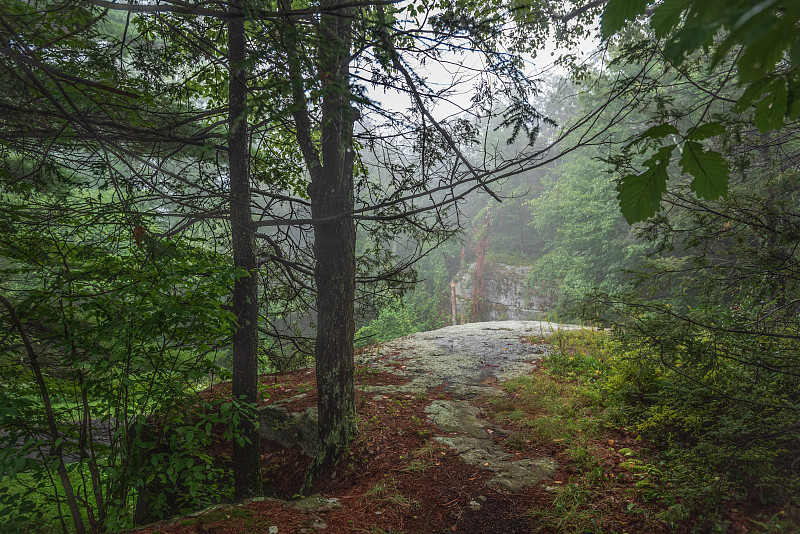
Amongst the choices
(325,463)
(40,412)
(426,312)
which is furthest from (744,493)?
(426,312)

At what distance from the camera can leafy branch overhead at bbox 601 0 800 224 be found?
0.53 meters

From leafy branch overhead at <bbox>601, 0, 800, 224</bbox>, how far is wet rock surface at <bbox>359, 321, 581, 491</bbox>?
3.33 metres

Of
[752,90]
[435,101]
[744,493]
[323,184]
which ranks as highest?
[435,101]

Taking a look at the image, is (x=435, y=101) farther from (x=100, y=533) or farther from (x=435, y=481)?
(x=100, y=533)

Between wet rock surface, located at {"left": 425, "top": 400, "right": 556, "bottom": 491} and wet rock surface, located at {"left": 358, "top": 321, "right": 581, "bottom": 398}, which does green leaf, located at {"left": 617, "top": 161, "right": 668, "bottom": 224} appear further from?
wet rock surface, located at {"left": 358, "top": 321, "right": 581, "bottom": 398}

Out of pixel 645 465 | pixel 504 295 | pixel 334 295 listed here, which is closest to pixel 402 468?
pixel 334 295

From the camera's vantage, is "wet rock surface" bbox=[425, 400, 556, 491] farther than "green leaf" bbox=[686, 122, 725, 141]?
Yes

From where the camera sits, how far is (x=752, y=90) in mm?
936

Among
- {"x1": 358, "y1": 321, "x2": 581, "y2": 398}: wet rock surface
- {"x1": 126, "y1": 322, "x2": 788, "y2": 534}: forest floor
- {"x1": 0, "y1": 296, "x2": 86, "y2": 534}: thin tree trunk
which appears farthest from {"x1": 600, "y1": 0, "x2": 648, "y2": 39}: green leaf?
{"x1": 358, "y1": 321, "x2": 581, "y2": 398}: wet rock surface

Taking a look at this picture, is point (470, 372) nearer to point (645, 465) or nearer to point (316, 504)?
point (645, 465)

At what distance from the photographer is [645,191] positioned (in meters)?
1.14

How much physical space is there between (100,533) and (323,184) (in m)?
3.64

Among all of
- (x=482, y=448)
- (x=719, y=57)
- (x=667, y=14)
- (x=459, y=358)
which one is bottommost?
(x=482, y=448)

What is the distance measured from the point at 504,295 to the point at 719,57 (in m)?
28.0
